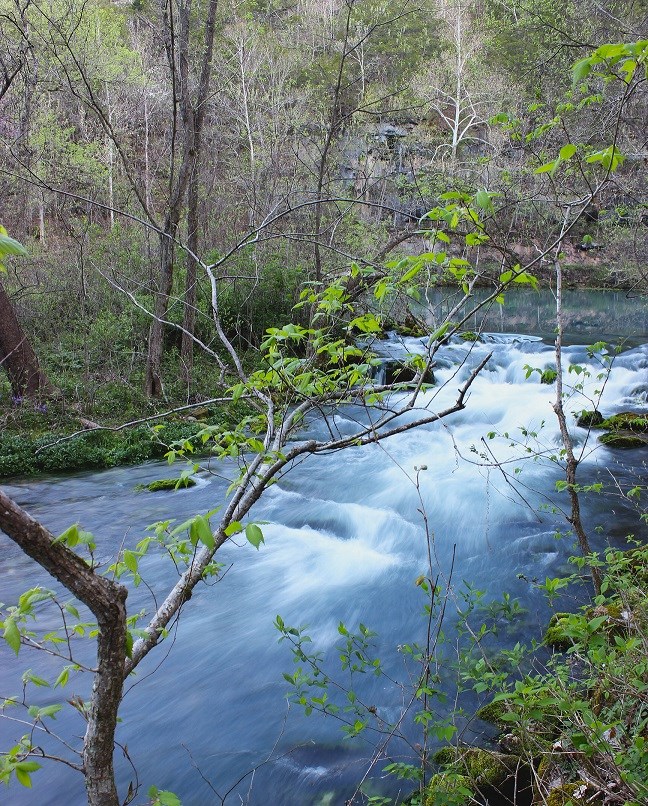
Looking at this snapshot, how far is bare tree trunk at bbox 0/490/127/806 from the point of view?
151cm

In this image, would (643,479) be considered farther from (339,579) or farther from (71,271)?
(71,271)

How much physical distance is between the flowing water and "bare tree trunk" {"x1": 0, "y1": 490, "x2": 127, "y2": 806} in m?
0.92

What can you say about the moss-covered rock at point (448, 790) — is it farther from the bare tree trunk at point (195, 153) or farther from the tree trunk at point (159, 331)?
the tree trunk at point (159, 331)

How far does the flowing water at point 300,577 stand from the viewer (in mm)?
4258

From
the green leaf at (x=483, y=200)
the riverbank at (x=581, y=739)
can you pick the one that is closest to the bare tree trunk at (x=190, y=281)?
the riverbank at (x=581, y=739)

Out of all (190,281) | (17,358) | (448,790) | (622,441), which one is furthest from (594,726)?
(17,358)

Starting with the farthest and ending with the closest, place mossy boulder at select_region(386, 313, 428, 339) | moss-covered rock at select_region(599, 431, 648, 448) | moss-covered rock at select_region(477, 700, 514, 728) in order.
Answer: moss-covered rock at select_region(599, 431, 648, 448) → moss-covered rock at select_region(477, 700, 514, 728) → mossy boulder at select_region(386, 313, 428, 339)

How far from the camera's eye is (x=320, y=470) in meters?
9.88

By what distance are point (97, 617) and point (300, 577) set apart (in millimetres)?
5216

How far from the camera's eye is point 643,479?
28.8ft

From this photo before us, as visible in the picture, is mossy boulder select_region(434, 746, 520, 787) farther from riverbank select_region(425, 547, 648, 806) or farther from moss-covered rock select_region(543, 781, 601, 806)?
moss-covered rock select_region(543, 781, 601, 806)

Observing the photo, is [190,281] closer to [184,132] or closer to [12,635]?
[184,132]

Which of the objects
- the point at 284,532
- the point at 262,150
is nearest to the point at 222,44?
the point at 262,150

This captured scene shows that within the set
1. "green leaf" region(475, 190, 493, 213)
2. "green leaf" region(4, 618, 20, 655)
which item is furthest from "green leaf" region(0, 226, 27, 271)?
"green leaf" region(475, 190, 493, 213)
